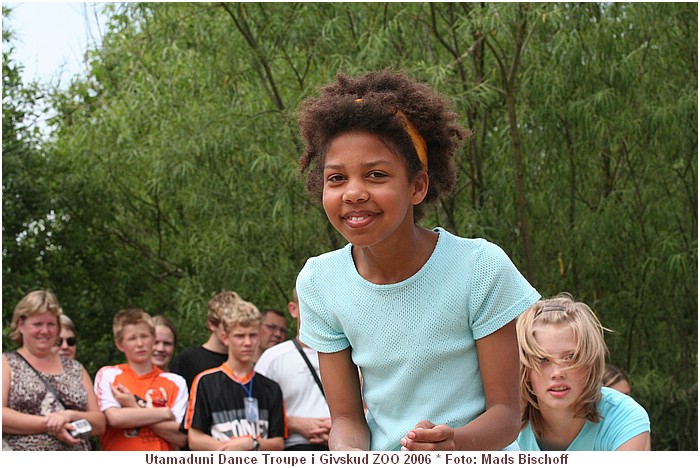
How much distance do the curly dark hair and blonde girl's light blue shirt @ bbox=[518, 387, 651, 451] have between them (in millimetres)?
925

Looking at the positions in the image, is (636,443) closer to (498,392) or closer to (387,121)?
(498,392)

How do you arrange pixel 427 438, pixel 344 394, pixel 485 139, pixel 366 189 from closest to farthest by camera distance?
pixel 427 438 < pixel 366 189 < pixel 344 394 < pixel 485 139

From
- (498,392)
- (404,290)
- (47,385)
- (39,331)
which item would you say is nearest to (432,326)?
(404,290)

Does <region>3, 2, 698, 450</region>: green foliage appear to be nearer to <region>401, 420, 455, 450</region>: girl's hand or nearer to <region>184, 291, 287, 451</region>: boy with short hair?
<region>184, 291, 287, 451</region>: boy with short hair

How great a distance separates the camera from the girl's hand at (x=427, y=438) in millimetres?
1744

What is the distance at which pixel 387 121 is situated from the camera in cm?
192

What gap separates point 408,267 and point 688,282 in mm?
5380

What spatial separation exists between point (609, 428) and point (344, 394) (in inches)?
38.4

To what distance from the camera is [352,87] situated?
202 centimetres

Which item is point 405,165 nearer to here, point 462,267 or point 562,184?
point 462,267

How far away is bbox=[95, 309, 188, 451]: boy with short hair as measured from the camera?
4.67m

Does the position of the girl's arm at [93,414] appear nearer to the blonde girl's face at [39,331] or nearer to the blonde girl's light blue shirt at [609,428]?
the blonde girl's face at [39,331]

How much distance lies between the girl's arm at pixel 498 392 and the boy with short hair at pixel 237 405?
8.91 ft

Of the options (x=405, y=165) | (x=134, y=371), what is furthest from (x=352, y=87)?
(x=134, y=371)
